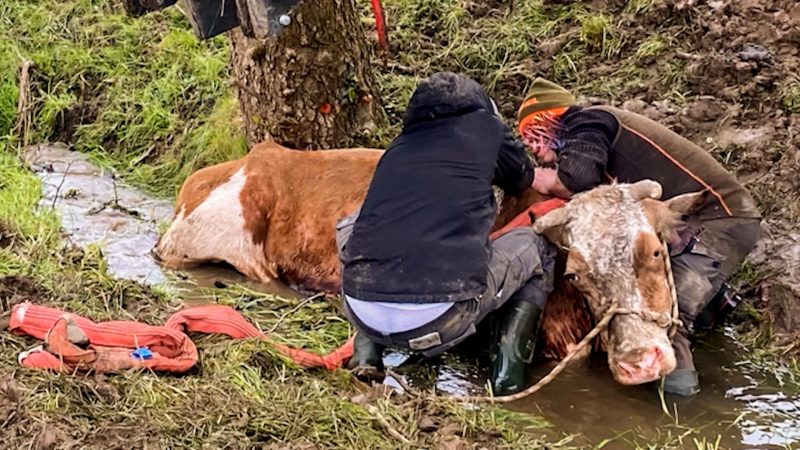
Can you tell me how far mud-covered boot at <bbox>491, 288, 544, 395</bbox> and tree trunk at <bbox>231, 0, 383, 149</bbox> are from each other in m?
2.82

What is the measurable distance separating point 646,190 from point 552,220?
47 centimetres

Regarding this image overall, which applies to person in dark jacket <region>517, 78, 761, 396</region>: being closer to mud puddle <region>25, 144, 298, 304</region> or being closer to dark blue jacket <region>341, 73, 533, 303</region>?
dark blue jacket <region>341, 73, 533, 303</region>

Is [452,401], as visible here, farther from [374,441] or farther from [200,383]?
[200,383]

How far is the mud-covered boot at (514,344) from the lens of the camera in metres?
5.18

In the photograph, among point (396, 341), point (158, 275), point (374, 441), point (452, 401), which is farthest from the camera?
point (158, 275)

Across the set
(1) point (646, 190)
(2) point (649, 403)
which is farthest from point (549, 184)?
(2) point (649, 403)

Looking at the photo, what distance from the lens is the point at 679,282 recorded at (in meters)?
5.48

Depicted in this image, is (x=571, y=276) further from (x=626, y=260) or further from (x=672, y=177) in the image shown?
(x=672, y=177)

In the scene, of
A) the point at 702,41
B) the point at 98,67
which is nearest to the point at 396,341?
the point at 702,41

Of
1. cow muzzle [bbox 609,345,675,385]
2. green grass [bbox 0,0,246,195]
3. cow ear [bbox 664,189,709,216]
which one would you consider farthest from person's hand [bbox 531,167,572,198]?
green grass [bbox 0,0,246,195]

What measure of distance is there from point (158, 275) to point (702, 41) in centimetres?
419

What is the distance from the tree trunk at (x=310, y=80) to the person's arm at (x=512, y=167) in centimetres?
235

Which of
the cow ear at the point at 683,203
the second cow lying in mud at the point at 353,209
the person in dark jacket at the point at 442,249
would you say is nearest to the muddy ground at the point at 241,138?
the person in dark jacket at the point at 442,249

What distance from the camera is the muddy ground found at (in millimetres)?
4328
